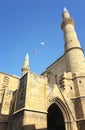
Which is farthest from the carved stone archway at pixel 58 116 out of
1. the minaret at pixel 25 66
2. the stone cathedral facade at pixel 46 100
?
the minaret at pixel 25 66

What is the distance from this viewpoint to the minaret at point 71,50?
1752 centimetres

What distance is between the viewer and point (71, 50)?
Result: 19.0 m

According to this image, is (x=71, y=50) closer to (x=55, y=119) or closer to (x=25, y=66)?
(x=55, y=119)

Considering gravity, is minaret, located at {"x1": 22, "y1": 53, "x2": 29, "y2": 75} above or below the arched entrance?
above

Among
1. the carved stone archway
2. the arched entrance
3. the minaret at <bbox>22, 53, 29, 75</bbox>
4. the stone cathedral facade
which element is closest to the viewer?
the stone cathedral facade

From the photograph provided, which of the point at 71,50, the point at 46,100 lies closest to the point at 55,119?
the point at 46,100

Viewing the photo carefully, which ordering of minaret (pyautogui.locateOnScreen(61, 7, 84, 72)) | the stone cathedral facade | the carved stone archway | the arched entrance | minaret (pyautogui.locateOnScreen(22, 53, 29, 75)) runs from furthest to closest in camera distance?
minaret (pyautogui.locateOnScreen(22, 53, 29, 75)) < minaret (pyautogui.locateOnScreen(61, 7, 84, 72)) < the arched entrance < the carved stone archway < the stone cathedral facade

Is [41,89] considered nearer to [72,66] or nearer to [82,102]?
[82,102]

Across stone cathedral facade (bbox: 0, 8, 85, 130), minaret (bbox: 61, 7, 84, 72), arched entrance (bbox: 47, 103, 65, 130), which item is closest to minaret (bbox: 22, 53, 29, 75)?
stone cathedral facade (bbox: 0, 8, 85, 130)

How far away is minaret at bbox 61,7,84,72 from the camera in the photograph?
17.5 meters

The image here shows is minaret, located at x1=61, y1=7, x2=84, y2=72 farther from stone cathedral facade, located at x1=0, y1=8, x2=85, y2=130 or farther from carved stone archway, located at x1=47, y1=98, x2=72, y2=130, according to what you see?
carved stone archway, located at x1=47, y1=98, x2=72, y2=130

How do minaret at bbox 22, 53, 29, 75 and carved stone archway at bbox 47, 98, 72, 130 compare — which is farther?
minaret at bbox 22, 53, 29, 75

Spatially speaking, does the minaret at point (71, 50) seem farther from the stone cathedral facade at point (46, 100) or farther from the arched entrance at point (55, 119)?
the arched entrance at point (55, 119)

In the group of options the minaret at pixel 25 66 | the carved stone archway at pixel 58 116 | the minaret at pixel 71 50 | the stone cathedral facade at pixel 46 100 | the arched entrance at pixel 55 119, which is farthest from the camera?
the minaret at pixel 25 66
